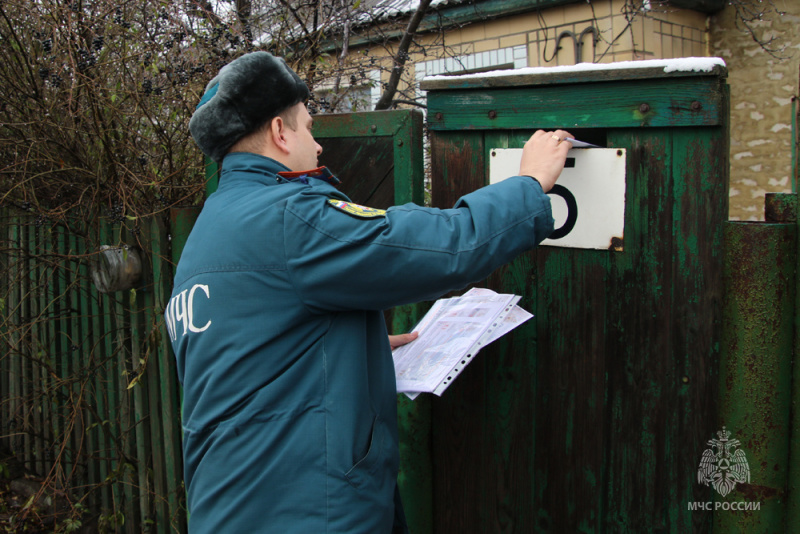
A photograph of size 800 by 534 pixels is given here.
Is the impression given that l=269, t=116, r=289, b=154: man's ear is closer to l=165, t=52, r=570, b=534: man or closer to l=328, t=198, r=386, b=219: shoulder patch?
l=165, t=52, r=570, b=534: man

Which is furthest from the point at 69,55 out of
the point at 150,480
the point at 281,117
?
the point at 150,480

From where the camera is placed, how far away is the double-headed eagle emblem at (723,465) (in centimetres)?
177

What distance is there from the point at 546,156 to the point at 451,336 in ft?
1.98

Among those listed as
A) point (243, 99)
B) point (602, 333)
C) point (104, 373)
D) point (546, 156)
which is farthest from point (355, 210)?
point (104, 373)

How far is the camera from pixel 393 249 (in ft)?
5.06

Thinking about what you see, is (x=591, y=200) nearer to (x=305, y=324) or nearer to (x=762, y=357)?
(x=762, y=357)

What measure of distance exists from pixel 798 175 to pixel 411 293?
3.33 ft

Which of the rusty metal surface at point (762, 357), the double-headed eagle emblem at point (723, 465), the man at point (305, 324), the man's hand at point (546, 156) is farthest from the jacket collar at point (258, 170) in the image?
the double-headed eagle emblem at point (723, 465)

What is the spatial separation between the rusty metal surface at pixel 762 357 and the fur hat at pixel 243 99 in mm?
1267

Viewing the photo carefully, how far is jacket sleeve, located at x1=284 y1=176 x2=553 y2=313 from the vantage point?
5.05ft

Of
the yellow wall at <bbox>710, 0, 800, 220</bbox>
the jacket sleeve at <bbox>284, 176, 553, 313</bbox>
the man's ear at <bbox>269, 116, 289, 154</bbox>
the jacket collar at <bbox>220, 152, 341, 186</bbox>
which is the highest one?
the yellow wall at <bbox>710, 0, 800, 220</bbox>

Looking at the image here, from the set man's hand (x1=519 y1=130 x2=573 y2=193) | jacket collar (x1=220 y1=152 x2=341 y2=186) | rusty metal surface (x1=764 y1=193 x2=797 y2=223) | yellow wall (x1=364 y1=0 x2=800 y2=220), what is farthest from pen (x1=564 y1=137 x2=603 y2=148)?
yellow wall (x1=364 y1=0 x2=800 y2=220)

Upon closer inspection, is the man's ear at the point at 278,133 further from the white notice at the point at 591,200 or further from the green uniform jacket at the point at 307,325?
the white notice at the point at 591,200

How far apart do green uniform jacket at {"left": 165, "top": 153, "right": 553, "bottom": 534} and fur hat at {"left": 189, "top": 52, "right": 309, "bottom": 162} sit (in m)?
0.22
